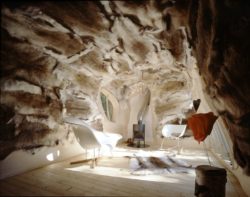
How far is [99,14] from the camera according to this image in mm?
2277

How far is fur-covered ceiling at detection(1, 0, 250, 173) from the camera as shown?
6.55ft

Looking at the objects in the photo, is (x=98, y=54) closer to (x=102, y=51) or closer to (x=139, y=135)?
Answer: (x=102, y=51)

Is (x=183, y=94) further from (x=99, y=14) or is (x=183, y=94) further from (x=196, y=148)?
(x=99, y=14)

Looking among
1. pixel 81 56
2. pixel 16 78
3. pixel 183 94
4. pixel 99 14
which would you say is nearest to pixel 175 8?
pixel 99 14

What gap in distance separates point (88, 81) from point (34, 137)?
1953 millimetres

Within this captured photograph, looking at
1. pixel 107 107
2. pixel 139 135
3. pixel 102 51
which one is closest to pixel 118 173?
pixel 102 51

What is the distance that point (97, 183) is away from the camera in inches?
111

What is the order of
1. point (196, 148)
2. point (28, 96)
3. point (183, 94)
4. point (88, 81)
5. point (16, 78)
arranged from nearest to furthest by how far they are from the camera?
point (16, 78) < point (28, 96) < point (88, 81) < point (196, 148) < point (183, 94)

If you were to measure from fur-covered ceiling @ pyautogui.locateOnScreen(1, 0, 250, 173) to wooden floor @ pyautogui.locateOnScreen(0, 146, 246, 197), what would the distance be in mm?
544

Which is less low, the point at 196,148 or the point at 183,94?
the point at 183,94

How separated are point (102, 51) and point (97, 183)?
2.13 m

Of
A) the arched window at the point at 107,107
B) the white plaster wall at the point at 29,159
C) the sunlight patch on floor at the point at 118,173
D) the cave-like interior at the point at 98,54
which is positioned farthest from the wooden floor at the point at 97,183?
the arched window at the point at 107,107

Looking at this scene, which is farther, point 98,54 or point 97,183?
point 98,54

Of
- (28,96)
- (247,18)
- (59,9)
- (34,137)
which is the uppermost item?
(59,9)
